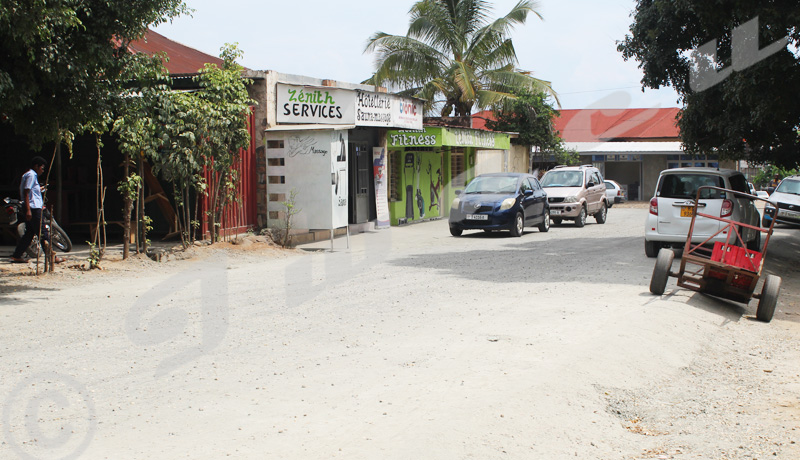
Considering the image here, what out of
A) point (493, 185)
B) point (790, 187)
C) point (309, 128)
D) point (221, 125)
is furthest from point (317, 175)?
point (790, 187)

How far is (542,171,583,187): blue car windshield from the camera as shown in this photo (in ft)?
79.3

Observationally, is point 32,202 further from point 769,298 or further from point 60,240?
point 769,298

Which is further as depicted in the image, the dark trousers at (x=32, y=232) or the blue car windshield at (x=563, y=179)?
the blue car windshield at (x=563, y=179)

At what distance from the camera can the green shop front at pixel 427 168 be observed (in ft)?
75.7

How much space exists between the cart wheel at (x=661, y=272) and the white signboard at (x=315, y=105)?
31.4ft

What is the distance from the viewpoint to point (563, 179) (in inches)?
963

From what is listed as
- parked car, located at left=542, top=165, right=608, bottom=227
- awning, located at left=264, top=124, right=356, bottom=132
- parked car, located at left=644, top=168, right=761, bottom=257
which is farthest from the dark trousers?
parked car, located at left=542, top=165, right=608, bottom=227

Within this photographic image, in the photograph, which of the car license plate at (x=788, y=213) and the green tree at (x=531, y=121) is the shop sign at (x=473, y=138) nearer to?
the green tree at (x=531, y=121)

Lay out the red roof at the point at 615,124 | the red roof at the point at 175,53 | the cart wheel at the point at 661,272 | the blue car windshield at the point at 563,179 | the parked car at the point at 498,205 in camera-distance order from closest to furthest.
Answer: the cart wheel at the point at 661,272
the red roof at the point at 175,53
the parked car at the point at 498,205
the blue car windshield at the point at 563,179
the red roof at the point at 615,124

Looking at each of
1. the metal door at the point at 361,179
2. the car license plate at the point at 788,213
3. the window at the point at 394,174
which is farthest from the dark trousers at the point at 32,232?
the car license plate at the point at 788,213

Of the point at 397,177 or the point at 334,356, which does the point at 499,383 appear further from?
the point at 397,177

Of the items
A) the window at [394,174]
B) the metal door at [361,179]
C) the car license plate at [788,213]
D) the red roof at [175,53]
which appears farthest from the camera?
the window at [394,174]

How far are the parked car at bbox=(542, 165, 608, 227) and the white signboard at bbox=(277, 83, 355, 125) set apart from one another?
802 cm

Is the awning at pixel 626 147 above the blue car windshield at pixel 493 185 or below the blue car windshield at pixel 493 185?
above
